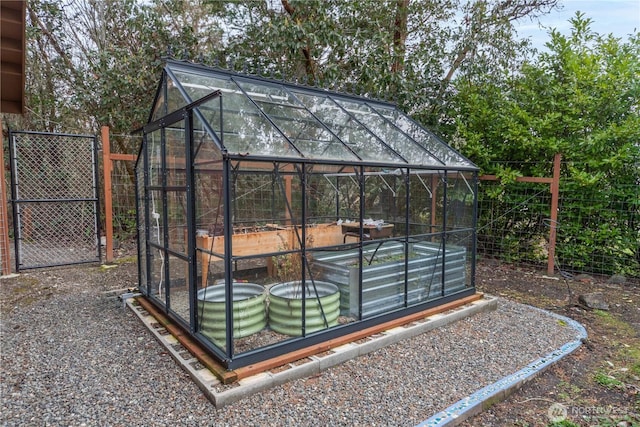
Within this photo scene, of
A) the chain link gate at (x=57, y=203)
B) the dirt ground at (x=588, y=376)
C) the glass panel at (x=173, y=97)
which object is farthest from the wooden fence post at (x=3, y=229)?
the dirt ground at (x=588, y=376)

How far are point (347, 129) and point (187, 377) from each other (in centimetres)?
270

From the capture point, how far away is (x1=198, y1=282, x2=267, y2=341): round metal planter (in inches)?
113

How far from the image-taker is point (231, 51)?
6.82 meters

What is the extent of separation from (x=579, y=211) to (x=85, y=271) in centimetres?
737

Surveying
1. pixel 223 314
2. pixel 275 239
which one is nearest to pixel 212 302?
pixel 223 314

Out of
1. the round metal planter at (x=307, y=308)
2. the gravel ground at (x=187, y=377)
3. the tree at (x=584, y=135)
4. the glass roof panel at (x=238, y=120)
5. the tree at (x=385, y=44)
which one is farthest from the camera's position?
the tree at (x=385, y=44)

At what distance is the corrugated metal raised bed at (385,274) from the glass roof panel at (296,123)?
986mm

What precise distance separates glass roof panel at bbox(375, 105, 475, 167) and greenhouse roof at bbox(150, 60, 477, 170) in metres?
0.01

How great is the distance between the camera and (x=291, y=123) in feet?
11.6

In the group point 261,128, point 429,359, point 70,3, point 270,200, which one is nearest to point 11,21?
point 261,128

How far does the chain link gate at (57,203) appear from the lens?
21.3ft

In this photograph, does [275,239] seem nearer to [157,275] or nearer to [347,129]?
[157,275]

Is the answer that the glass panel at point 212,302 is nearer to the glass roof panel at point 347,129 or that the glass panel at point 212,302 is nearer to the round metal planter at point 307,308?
the round metal planter at point 307,308

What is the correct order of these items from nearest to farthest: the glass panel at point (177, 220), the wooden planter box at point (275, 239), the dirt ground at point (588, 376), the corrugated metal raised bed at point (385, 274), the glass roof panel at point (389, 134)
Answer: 1. the dirt ground at point (588, 376)
2. the glass panel at point (177, 220)
3. the corrugated metal raised bed at point (385, 274)
4. the glass roof panel at point (389, 134)
5. the wooden planter box at point (275, 239)
